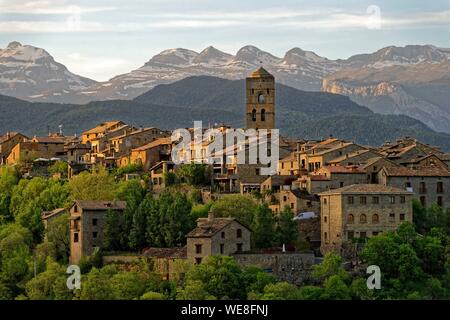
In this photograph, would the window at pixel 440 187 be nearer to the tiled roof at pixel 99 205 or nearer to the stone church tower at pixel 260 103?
the tiled roof at pixel 99 205

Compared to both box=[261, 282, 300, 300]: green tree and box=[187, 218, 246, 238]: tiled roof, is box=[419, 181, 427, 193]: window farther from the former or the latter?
box=[261, 282, 300, 300]: green tree

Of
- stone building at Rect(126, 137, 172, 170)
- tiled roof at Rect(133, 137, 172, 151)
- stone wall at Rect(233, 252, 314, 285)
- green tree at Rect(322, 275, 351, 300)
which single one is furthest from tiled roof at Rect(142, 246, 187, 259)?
tiled roof at Rect(133, 137, 172, 151)

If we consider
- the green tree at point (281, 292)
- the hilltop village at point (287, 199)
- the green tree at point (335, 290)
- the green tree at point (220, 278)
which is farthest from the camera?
the hilltop village at point (287, 199)

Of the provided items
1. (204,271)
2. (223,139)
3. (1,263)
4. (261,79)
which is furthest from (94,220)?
(261,79)

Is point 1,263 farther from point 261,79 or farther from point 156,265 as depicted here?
point 261,79

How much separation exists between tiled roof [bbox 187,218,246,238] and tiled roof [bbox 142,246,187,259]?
35.9 inches

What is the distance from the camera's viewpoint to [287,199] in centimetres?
8162

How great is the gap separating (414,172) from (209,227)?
12.9 meters

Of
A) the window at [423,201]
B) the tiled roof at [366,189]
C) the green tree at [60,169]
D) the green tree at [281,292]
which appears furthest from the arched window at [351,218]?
the green tree at [60,169]

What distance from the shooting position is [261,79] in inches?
4109

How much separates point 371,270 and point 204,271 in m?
7.91

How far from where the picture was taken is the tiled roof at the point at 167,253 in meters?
74.1

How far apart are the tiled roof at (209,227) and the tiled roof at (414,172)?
34.8 ft

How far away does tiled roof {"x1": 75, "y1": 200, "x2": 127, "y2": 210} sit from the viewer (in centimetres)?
8106
